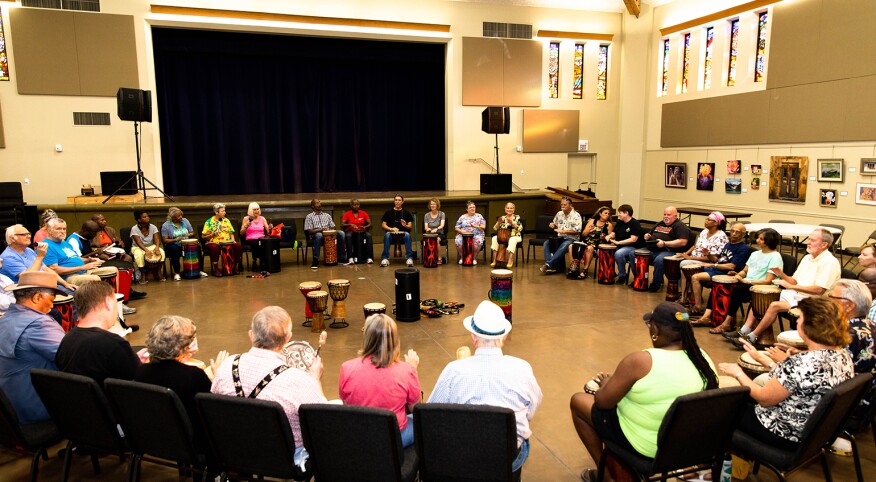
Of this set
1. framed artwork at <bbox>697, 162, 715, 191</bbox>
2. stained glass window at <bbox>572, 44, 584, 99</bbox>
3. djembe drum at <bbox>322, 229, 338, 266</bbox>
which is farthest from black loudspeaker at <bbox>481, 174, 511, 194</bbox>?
framed artwork at <bbox>697, 162, 715, 191</bbox>

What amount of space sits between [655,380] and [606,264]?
5.81 m

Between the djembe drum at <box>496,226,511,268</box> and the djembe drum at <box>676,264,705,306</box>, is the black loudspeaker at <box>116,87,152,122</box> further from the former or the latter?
the djembe drum at <box>676,264,705,306</box>

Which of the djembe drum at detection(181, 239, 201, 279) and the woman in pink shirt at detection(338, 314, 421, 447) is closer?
the woman in pink shirt at detection(338, 314, 421, 447)

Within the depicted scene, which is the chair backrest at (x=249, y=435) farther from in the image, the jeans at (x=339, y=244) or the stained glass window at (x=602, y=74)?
the stained glass window at (x=602, y=74)

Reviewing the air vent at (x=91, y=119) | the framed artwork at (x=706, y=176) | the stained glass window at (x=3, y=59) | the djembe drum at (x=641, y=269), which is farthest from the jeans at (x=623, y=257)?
the stained glass window at (x=3, y=59)

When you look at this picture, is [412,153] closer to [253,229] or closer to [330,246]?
[330,246]

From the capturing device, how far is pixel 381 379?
2664 mm

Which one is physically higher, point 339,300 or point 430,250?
point 430,250

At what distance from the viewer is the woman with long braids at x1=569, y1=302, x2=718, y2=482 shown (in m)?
2.53

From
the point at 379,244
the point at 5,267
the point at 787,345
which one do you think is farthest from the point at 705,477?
the point at 379,244

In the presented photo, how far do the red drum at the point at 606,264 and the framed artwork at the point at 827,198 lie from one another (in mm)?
5042

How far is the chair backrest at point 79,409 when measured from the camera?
8.67ft

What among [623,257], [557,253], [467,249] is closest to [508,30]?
[467,249]

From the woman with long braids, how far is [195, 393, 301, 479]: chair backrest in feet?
4.75
